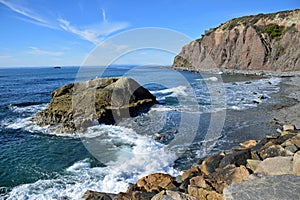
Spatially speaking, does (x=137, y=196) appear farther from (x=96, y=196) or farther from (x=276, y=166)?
(x=276, y=166)

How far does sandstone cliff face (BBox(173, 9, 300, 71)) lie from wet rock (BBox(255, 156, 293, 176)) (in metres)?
56.6

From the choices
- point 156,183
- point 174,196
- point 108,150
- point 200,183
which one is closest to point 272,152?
point 200,183

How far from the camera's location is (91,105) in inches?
658

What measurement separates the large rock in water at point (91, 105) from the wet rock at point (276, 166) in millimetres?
11549

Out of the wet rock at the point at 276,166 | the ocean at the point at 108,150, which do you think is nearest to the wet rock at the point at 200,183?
the wet rock at the point at 276,166

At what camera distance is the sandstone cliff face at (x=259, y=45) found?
2207 inches

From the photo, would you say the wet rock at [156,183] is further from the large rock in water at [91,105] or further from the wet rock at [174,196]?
the large rock in water at [91,105]

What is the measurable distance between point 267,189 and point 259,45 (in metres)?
65.2

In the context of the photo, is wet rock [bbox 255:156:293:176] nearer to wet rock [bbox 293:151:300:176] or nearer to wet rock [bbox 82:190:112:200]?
wet rock [bbox 293:151:300:176]

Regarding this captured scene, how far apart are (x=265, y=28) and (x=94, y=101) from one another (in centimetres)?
6452

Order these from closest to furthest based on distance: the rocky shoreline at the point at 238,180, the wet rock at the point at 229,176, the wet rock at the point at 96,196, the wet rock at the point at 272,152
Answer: the rocky shoreline at the point at 238,180 < the wet rock at the point at 229,176 < the wet rock at the point at 272,152 < the wet rock at the point at 96,196

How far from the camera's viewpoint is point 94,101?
17109 mm

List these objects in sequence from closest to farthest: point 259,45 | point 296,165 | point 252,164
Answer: point 296,165
point 252,164
point 259,45

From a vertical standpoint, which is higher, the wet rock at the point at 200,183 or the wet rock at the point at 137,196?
the wet rock at the point at 200,183
